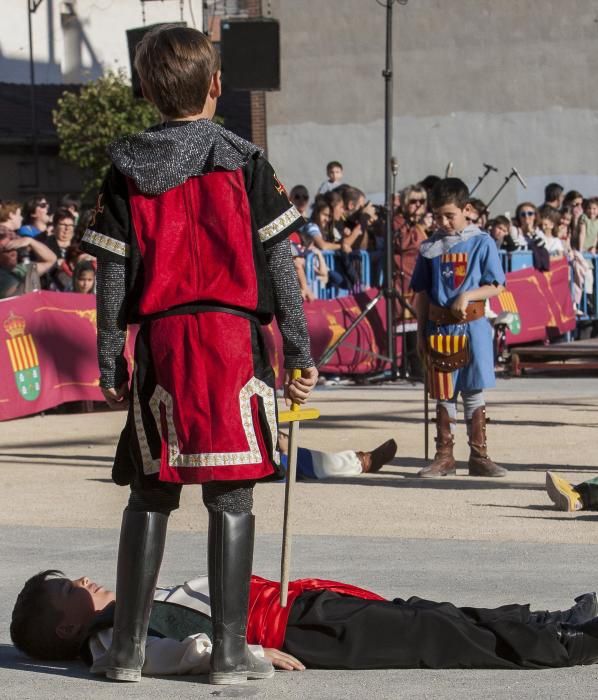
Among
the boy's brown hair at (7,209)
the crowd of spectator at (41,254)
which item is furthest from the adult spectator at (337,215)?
the boy's brown hair at (7,209)

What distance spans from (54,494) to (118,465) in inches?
172

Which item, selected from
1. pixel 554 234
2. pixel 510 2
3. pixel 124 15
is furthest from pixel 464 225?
pixel 124 15

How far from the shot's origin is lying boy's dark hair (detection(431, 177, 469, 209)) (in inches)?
364

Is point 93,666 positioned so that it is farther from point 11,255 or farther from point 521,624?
point 11,255

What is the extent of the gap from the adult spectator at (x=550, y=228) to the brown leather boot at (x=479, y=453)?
1108 centimetres

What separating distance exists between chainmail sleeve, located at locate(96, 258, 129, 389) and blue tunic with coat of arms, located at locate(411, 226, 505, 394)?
4956 millimetres

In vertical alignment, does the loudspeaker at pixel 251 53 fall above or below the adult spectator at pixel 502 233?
above

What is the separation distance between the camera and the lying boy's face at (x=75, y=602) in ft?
15.4

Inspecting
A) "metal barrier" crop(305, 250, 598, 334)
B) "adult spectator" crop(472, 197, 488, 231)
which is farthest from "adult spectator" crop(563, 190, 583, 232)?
"adult spectator" crop(472, 197, 488, 231)

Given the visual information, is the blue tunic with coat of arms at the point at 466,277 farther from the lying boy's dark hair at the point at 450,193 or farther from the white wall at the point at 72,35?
the white wall at the point at 72,35

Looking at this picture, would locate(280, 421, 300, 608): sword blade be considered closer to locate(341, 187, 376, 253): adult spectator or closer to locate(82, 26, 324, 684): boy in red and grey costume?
locate(82, 26, 324, 684): boy in red and grey costume

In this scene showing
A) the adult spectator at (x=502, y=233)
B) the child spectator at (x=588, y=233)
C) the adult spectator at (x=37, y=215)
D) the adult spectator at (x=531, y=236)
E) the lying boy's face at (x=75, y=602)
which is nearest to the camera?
the lying boy's face at (x=75, y=602)

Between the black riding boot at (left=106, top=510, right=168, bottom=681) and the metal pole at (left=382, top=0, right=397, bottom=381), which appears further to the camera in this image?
the metal pole at (left=382, top=0, right=397, bottom=381)

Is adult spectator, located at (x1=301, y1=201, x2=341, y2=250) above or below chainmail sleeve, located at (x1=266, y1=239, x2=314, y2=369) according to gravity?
below
